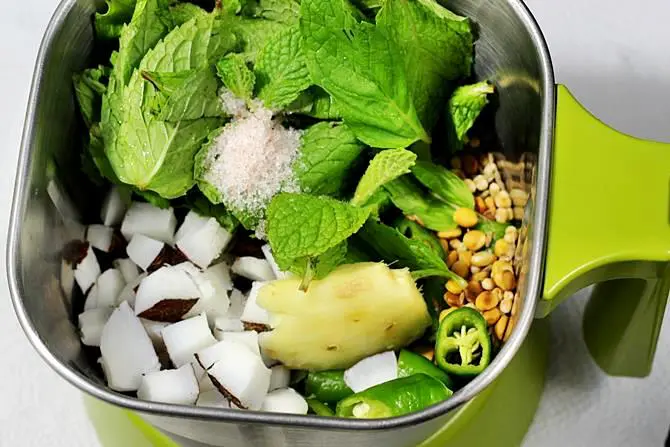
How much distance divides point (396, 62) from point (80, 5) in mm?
283

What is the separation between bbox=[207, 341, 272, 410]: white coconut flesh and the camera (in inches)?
31.2

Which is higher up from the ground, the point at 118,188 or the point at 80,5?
the point at 80,5

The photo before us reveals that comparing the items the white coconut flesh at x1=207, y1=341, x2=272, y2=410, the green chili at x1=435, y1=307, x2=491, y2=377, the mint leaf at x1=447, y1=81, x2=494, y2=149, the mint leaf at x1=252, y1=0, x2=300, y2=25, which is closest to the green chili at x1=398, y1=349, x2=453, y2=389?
the green chili at x1=435, y1=307, x2=491, y2=377

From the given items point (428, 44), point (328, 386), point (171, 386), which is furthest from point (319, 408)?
point (428, 44)

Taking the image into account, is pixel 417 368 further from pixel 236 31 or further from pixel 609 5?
pixel 609 5

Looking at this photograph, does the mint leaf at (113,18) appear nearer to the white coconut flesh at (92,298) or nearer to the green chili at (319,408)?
the white coconut flesh at (92,298)

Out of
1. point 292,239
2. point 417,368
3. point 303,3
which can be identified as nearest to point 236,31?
point 303,3

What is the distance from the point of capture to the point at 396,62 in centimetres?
83

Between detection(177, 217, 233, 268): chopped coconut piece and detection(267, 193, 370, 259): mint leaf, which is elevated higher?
detection(267, 193, 370, 259): mint leaf

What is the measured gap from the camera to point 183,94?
0.82m

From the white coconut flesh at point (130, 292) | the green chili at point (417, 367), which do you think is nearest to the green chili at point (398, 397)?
the green chili at point (417, 367)

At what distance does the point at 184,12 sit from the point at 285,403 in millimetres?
362

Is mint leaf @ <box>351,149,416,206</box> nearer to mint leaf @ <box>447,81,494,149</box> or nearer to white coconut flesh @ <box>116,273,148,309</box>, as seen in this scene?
mint leaf @ <box>447,81,494,149</box>

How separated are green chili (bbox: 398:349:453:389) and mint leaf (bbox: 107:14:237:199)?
24 cm
